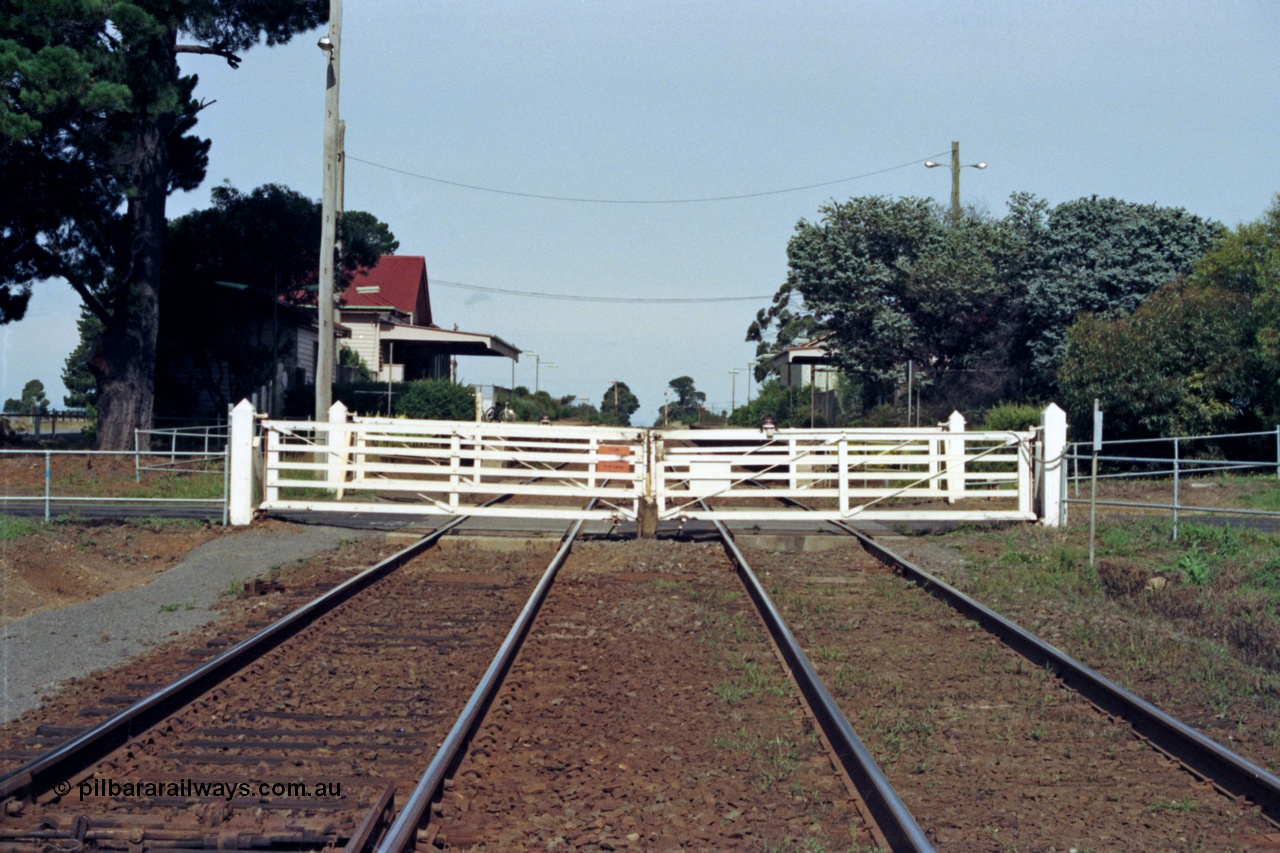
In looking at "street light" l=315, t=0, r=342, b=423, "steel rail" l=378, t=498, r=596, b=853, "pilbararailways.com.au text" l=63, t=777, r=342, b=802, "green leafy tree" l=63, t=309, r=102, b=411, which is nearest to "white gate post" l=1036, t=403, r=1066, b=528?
"steel rail" l=378, t=498, r=596, b=853

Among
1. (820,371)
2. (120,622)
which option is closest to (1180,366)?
(120,622)

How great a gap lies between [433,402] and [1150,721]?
32.3 meters

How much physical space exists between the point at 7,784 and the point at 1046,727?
5.23 metres

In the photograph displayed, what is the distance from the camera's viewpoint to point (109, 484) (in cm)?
2067

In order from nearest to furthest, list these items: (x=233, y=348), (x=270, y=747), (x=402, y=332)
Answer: (x=270, y=747) < (x=233, y=348) < (x=402, y=332)

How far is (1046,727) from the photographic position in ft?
20.7

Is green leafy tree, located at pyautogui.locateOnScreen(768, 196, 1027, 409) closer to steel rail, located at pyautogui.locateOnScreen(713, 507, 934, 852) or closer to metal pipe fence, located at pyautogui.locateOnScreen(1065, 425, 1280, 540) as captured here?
metal pipe fence, located at pyautogui.locateOnScreen(1065, 425, 1280, 540)

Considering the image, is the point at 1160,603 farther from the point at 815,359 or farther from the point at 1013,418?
the point at 815,359

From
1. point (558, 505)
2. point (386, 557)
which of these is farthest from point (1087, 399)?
point (386, 557)

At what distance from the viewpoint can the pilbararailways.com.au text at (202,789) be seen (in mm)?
4883

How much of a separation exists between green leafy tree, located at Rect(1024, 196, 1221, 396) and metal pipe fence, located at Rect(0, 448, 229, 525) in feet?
79.0

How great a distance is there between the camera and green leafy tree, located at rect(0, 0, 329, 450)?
843 inches

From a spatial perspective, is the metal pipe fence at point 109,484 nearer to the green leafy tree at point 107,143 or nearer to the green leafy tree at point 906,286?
the green leafy tree at point 107,143

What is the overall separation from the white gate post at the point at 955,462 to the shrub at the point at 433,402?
2107 centimetres
